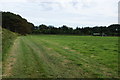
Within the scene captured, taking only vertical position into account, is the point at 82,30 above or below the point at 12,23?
above

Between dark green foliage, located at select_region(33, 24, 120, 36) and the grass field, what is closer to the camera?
the grass field

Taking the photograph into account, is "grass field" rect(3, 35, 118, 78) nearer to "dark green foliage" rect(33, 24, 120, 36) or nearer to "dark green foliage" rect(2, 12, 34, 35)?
"dark green foliage" rect(2, 12, 34, 35)

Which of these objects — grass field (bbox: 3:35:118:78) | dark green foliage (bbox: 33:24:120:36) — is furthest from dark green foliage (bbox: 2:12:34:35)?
grass field (bbox: 3:35:118:78)

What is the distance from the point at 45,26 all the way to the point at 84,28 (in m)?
34.3

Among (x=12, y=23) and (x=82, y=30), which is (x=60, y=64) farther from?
(x=82, y=30)

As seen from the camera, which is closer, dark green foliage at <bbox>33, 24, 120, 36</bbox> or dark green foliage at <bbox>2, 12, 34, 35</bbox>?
dark green foliage at <bbox>2, 12, 34, 35</bbox>

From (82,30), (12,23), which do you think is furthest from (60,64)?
(82,30)

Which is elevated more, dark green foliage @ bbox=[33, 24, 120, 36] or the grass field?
dark green foliage @ bbox=[33, 24, 120, 36]

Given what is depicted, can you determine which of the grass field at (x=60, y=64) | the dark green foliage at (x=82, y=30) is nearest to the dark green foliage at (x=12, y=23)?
the dark green foliage at (x=82, y=30)

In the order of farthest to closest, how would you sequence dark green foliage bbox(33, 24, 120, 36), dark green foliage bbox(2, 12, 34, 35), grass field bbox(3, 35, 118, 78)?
dark green foliage bbox(33, 24, 120, 36) → dark green foliage bbox(2, 12, 34, 35) → grass field bbox(3, 35, 118, 78)

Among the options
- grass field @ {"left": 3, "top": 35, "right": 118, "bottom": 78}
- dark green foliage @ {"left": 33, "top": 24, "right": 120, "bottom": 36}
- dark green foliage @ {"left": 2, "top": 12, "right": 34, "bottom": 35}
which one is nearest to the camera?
grass field @ {"left": 3, "top": 35, "right": 118, "bottom": 78}

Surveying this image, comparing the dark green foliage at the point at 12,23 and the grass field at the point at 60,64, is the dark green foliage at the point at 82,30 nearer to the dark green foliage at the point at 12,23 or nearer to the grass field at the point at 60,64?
the dark green foliage at the point at 12,23

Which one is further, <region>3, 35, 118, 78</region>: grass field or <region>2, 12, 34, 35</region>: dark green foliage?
<region>2, 12, 34, 35</region>: dark green foliage

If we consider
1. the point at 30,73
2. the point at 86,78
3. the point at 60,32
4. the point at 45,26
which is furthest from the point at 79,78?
the point at 45,26
